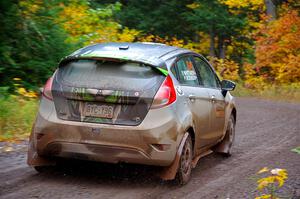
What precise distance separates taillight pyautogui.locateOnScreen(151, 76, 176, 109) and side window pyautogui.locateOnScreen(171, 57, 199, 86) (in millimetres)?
430

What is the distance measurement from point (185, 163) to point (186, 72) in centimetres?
130

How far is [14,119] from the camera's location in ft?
37.5

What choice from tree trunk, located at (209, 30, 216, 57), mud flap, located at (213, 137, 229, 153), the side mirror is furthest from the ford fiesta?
tree trunk, located at (209, 30, 216, 57)

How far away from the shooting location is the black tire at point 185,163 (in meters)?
7.19

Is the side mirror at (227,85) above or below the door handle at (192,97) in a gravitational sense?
→ below

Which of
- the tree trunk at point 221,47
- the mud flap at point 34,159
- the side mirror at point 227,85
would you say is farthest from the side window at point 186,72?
the tree trunk at point 221,47

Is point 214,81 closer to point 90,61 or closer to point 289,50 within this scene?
point 90,61

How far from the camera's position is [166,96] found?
6891mm

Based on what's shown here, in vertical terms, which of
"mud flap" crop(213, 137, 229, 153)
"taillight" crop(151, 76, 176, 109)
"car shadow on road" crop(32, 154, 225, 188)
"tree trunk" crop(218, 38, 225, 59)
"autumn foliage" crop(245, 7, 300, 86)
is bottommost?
"tree trunk" crop(218, 38, 225, 59)

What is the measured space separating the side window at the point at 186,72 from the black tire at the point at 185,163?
79 centimetres

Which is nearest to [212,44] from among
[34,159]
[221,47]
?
[221,47]

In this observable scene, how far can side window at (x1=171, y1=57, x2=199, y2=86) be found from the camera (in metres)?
7.61

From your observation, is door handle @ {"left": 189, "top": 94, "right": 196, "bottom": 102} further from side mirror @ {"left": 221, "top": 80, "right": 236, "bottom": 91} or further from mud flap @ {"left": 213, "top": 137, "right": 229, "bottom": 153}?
mud flap @ {"left": 213, "top": 137, "right": 229, "bottom": 153}

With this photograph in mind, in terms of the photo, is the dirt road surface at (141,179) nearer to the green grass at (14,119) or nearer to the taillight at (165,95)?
the taillight at (165,95)
